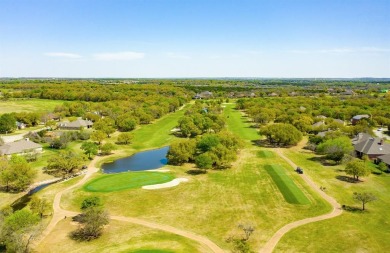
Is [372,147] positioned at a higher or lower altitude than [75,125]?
higher

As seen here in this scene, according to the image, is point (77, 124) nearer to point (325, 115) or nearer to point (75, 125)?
point (75, 125)

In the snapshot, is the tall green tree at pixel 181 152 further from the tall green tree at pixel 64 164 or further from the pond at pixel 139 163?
the tall green tree at pixel 64 164

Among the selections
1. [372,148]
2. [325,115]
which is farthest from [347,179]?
[325,115]

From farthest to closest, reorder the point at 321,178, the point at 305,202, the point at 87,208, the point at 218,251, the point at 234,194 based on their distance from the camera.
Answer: the point at 321,178 → the point at 234,194 → the point at 305,202 → the point at 87,208 → the point at 218,251

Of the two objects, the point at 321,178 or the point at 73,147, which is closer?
the point at 321,178

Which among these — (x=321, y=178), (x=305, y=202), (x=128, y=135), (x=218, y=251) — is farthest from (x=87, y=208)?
(x=128, y=135)

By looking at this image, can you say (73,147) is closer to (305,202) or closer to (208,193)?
(208,193)
